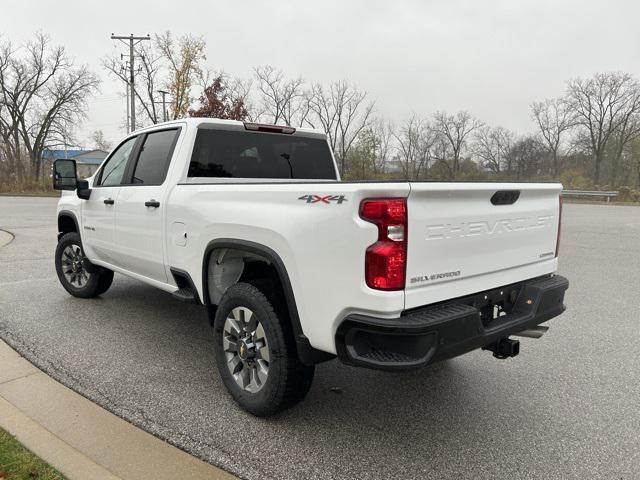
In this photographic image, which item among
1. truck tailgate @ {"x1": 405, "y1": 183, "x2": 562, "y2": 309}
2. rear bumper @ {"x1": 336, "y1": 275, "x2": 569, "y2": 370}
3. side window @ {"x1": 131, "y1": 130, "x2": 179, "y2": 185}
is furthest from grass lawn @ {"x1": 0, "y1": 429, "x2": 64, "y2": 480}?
side window @ {"x1": 131, "y1": 130, "x2": 179, "y2": 185}

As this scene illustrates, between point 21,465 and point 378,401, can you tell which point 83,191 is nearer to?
point 21,465

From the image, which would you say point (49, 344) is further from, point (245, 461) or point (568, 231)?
point (568, 231)

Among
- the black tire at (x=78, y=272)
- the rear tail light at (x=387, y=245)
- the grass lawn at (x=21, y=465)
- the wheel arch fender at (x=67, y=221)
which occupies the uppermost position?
the rear tail light at (x=387, y=245)

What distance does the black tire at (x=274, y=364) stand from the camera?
276 cm

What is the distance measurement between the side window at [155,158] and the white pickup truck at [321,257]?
2 centimetres

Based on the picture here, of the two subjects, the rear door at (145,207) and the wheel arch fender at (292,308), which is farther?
the rear door at (145,207)

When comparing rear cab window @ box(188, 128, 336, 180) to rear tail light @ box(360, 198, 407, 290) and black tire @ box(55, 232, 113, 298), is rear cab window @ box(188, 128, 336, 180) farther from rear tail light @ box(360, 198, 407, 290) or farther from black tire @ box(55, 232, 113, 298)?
black tire @ box(55, 232, 113, 298)

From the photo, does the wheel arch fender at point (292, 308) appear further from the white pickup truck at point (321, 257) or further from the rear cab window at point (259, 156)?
the rear cab window at point (259, 156)

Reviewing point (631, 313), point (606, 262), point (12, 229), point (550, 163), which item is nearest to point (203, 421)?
point (631, 313)

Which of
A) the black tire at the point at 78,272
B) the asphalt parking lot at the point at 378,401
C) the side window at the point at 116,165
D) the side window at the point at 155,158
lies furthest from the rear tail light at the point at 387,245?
the black tire at the point at 78,272

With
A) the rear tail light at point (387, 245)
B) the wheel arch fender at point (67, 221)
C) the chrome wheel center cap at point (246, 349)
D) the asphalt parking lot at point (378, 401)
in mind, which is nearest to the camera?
the rear tail light at point (387, 245)

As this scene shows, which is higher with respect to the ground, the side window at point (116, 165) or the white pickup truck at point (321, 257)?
the side window at point (116, 165)

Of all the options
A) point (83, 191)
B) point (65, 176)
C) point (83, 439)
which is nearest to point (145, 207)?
point (83, 191)

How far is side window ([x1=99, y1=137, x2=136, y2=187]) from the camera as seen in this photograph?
475 centimetres
